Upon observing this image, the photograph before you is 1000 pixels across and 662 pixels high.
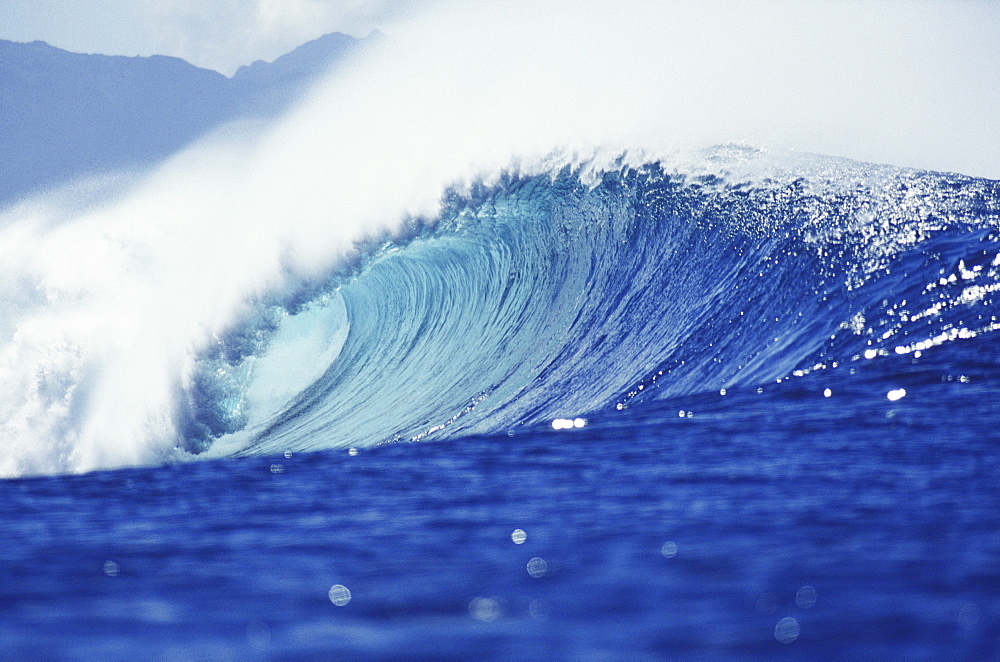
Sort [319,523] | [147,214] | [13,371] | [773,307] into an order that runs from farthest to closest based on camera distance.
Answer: [147,214] → [13,371] → [773,307] → [319,523]

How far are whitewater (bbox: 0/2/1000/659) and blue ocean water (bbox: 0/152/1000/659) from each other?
0.7 inches

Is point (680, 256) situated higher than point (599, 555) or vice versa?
point (680, 256)

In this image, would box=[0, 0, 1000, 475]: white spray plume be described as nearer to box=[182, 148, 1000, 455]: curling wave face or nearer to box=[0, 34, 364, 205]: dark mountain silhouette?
box=[182, 148, 1000, 455]: curling wave face

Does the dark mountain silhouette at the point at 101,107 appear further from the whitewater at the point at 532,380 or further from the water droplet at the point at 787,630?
the water droplet at the point at 787,630

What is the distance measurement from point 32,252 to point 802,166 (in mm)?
14502

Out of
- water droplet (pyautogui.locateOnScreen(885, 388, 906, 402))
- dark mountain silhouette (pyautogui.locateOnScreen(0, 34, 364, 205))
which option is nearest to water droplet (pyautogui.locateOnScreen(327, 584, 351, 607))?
water droplet (pyautogui.locateOnScreen(885, 388, 906, 402))

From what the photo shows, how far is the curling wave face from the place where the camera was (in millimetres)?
6496

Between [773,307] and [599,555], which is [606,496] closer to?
[599,555]

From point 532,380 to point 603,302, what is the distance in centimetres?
137

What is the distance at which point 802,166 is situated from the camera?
9.87m

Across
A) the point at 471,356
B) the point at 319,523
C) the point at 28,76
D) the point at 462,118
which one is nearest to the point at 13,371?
the point at 471,356

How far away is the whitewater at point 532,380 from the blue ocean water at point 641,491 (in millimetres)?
17

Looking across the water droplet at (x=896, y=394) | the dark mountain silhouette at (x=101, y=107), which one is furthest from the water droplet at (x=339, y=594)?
the dark mountain silhouette at (x=101, y=107)

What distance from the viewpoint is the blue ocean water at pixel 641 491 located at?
2309 mm
